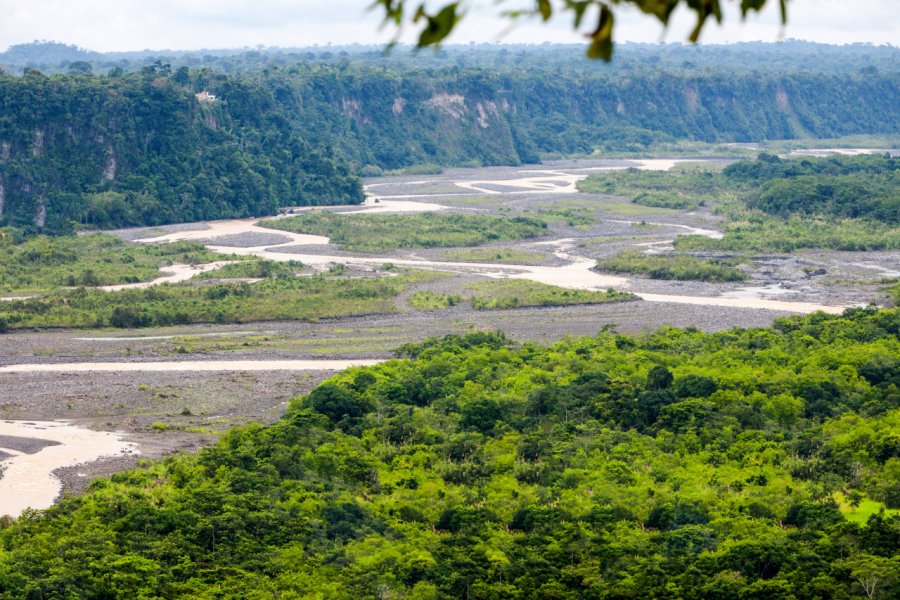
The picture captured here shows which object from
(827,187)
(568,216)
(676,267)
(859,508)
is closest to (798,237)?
(676,267)

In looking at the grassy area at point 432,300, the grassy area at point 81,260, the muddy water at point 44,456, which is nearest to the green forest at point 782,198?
the grassy area at point 432,300

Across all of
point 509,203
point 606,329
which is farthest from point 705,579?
point 509,203

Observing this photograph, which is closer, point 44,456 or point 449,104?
point 44,456

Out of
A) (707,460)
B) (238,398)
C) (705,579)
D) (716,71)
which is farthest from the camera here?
(716,71)

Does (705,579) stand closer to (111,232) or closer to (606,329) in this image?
(606,329)

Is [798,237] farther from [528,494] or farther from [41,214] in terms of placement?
[528,494]

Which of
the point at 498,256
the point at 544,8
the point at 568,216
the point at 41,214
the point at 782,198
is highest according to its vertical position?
the point at 544,8
